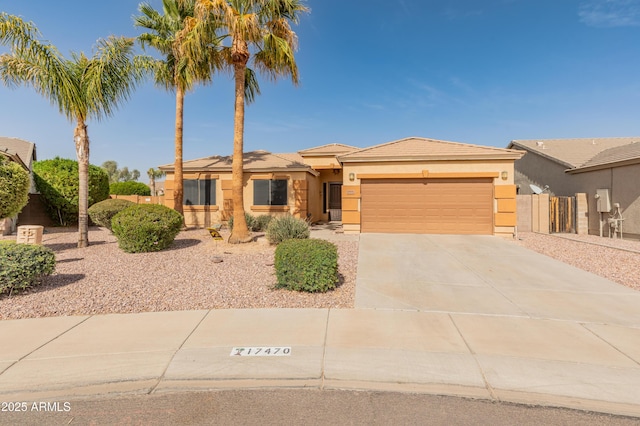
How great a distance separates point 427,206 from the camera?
536 inches

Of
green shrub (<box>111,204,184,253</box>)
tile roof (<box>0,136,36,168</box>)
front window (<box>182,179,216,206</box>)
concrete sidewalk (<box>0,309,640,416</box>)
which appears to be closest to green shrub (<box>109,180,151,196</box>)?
tile roof (<box>0,136,36,168</box>)

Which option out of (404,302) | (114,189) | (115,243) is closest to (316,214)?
(115,243)

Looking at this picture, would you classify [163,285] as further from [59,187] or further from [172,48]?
[59,187]

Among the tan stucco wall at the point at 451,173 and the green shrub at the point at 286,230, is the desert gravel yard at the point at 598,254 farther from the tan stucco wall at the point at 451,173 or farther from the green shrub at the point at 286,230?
the green shrub at the point at 286,230

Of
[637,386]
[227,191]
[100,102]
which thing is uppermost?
[100,102]

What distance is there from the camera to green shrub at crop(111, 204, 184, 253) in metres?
9.10

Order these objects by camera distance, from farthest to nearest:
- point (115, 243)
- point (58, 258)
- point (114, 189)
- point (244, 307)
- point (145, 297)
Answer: point (114, 189) → point (115, 243) → point (58, 258) → point (145, 297) → point (244, 307)

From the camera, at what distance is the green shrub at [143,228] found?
910cm

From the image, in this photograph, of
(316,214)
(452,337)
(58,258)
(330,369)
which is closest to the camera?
(330,369)

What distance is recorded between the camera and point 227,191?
16906 millimetres

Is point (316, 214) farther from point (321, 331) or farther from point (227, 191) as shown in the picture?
point (321, 331)

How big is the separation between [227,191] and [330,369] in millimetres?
14860

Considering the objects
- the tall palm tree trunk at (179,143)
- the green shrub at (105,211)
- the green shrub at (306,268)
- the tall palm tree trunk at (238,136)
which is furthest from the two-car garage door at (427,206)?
the green shrub at (105,211)

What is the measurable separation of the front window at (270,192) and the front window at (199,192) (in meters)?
2.53
